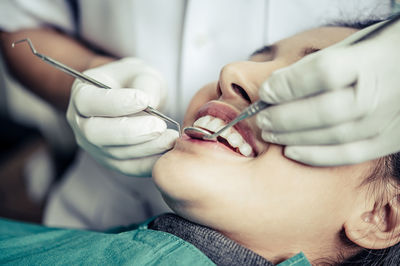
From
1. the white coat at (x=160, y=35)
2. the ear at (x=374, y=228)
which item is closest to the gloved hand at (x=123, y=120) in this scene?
the white coat at (x=160, y=35)

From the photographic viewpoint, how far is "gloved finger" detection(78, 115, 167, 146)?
780mm

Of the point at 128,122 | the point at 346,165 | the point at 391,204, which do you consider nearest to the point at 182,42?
the point at 128,122

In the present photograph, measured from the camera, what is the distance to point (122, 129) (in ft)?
2.62

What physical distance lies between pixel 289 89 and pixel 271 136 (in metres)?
0.11

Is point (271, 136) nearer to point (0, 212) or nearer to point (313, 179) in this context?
point (313, 179)

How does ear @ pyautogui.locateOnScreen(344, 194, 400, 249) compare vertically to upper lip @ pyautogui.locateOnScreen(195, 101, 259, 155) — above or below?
below

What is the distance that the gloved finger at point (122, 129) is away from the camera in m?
0.78

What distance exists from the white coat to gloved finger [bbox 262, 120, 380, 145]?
408 mm

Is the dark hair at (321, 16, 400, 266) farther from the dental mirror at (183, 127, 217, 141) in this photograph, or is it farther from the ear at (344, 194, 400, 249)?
the dental mirror at (183, 127, 217, 141)

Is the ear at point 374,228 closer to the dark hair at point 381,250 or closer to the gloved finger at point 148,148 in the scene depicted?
the dark hair at point 381,250

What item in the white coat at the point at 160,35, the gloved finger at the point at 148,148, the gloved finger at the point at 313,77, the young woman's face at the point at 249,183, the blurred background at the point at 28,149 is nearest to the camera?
the gloved finger at the point at 313,77

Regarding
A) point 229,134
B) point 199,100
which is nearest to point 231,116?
point 229,134

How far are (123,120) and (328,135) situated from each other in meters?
0.46

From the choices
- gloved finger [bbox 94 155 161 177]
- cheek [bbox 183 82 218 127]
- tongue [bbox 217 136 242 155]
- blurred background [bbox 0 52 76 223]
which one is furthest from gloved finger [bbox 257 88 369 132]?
blurred background [bbox 0 52 76 223]
